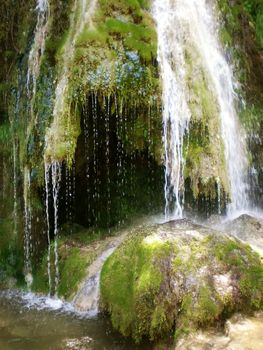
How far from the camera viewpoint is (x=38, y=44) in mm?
7277

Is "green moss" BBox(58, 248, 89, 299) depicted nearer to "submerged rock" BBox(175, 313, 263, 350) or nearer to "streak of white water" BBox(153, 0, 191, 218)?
"streak of white water" BBox(153, 0, 191, 218)

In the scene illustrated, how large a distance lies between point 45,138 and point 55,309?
2431mm

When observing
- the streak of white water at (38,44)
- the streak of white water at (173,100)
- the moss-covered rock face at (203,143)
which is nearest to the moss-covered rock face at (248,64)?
the moss-covered rock face at (203,143)

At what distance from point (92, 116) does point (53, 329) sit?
3110mm

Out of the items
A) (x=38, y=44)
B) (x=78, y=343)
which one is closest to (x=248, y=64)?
(x=38, y=44)

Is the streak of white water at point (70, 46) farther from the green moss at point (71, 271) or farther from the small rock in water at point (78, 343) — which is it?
the small rock in water at point (78, 343)

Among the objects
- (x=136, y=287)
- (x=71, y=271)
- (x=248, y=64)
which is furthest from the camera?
(x=248, y=64)

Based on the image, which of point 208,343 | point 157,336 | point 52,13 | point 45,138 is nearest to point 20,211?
point 45,138

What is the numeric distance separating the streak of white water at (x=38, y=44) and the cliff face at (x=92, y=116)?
17 mm

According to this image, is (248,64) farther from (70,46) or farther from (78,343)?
(78,343)

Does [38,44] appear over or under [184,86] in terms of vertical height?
over

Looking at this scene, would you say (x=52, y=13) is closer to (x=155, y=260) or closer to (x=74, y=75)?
(x=74, y=75)

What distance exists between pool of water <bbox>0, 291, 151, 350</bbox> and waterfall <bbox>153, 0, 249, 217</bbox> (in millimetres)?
2668

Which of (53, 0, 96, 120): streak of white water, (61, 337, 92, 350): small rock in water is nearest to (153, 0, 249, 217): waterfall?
(53, 0, 96, 120): streak of white water
